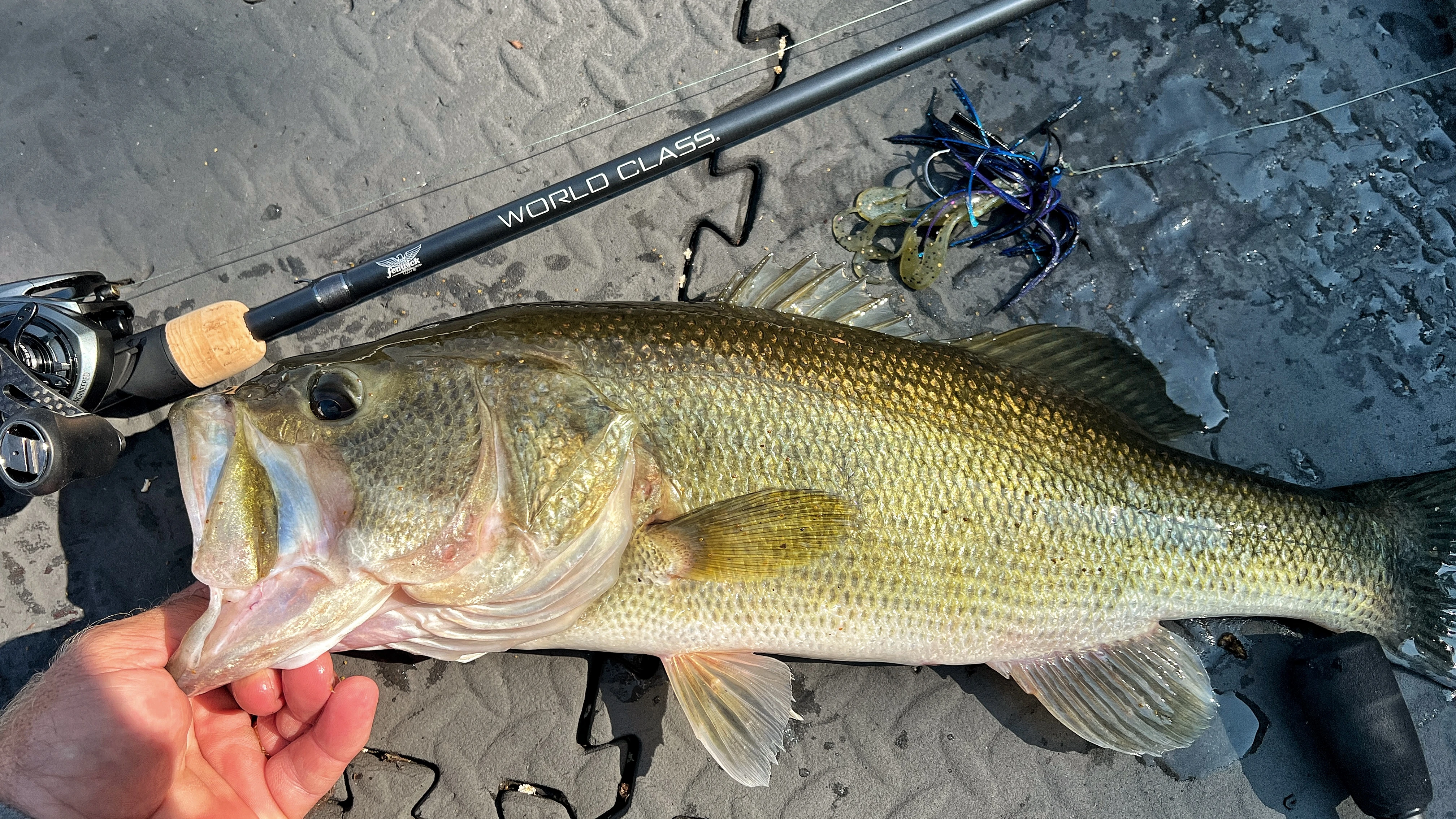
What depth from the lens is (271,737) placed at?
2074 millimetres

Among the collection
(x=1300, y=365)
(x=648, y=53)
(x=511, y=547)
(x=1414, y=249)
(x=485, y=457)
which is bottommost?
(x=1300, y=365)

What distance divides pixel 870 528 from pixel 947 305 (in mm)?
950

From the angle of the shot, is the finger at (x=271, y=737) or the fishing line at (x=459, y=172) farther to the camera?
the fishing line at (x=459, y=172)

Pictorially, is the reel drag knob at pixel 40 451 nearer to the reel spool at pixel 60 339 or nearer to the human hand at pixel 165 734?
the reel spool at pixel 60 339

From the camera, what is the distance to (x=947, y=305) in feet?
7.74

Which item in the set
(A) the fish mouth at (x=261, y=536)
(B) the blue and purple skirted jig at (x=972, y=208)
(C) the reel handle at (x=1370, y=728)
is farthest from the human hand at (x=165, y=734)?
(C) the reel handle at (x=1370, y=728)

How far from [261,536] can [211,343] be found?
2.87 ft

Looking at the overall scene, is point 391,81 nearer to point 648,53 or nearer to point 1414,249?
point 648,53

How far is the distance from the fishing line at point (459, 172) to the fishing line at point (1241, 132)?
0.84m

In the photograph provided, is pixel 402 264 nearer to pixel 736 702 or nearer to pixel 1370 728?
pixel 736 702

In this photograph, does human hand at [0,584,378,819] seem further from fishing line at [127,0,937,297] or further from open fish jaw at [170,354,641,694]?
fishing line at [127,0,937,297]

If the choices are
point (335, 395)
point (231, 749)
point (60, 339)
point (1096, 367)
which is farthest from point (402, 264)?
point (1096, 367)

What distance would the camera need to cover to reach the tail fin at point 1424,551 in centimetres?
203

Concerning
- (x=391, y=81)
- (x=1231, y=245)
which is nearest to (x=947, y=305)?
(x=1231, y=245)
